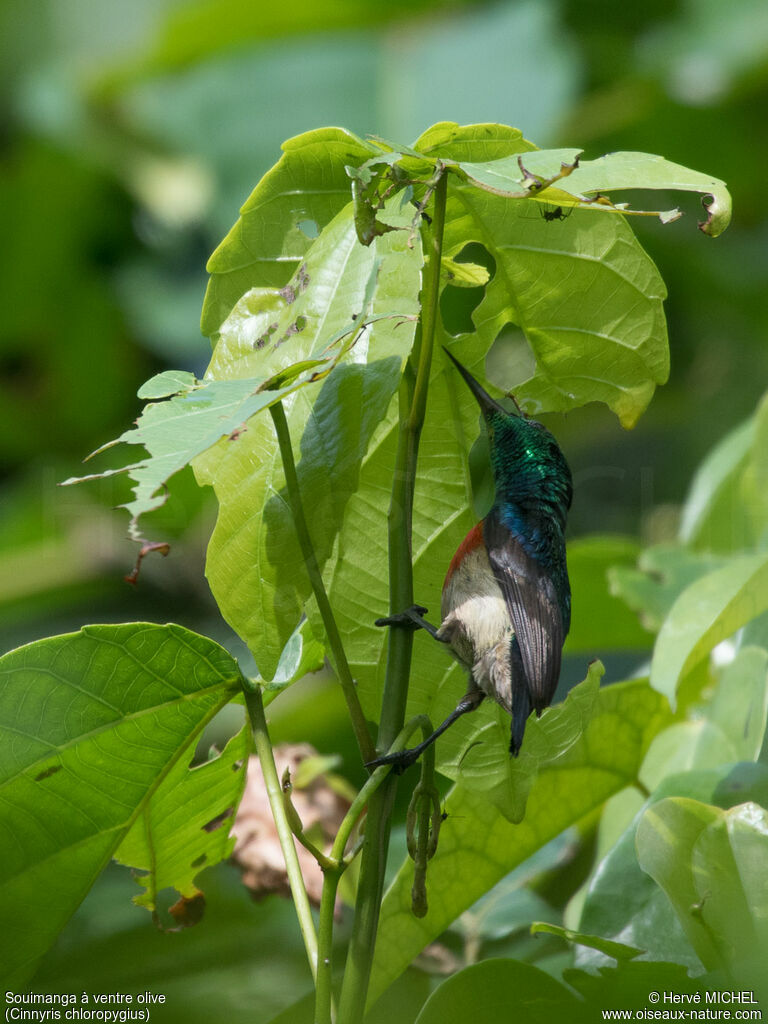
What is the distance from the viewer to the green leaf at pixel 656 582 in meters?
1.82

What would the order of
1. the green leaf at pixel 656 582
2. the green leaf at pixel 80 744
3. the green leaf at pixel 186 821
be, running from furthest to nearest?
the green leaf at pixel 656 582 < the green leaf at pixel 186 821 < the green leaf at pixel 80 744

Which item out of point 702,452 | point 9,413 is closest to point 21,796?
point 9,413

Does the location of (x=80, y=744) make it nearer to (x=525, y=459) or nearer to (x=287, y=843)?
(x=287, y=843)

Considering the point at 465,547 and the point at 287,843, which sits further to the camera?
the point at 465,547

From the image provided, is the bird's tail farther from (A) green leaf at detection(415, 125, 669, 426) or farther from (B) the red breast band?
(A) green leaf at detection(415, 125, 669, 426)

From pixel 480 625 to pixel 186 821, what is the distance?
0.41 meters

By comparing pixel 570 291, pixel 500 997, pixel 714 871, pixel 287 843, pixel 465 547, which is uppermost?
pixel 570 291

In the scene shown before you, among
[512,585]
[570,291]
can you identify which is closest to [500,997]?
[512,585]

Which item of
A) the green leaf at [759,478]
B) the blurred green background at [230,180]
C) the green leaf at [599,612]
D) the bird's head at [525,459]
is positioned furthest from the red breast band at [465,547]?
the blurred green background at [230,180]

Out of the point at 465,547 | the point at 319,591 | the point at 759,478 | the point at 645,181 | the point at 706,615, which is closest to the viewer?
the point at 645,181

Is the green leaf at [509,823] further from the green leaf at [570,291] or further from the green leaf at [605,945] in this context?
the green leaf at [570,291]

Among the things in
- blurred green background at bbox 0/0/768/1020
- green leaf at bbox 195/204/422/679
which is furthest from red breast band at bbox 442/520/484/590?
blurred green background at bbox 0/0/768/1020

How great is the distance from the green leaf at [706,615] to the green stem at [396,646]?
410 mm

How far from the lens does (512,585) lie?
127 cm
